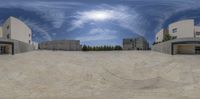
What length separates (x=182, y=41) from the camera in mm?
40938

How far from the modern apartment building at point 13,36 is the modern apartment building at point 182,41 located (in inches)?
970

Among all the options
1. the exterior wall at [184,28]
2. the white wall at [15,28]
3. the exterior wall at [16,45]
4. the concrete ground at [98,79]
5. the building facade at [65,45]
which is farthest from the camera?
the exterior wall at [184,28]

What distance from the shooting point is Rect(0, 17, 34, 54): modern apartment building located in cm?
3672

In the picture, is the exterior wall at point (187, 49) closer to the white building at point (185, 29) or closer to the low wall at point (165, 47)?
the low wall at point (165, 47)

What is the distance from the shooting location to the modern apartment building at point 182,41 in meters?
40.9

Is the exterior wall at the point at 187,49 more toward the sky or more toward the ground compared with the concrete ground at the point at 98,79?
more toward the sky

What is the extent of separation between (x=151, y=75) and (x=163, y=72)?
182 centimetres

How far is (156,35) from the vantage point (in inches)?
2982

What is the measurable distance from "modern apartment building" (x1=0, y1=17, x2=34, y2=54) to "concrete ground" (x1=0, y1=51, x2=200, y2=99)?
691 cm

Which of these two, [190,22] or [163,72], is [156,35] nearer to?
[190,22]

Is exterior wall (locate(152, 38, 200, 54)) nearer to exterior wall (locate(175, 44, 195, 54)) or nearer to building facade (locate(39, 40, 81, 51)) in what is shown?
exterior wall (locate(175, 44, 195, 54))

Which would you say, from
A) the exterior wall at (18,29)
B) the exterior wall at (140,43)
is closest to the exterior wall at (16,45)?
the exterior wall at (18,29)

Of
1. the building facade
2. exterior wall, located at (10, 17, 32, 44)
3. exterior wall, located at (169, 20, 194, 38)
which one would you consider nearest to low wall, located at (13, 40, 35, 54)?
exterior wall, located at (10, 17, 32, 44)

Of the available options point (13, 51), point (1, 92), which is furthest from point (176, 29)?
point (1, 92)
